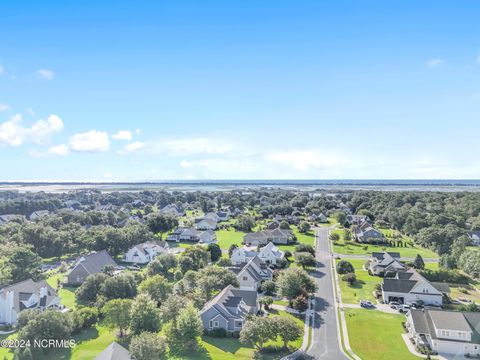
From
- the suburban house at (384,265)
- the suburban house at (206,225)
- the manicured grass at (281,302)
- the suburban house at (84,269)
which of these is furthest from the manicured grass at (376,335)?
the suburban house at (206,225)

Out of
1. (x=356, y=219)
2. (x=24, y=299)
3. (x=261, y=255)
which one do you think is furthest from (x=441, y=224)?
(x=24, y=299)

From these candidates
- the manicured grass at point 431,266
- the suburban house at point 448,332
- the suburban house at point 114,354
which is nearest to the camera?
the suburban house at point 114,354

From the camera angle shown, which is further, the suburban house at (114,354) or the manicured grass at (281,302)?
the manicured grass at (281,302)

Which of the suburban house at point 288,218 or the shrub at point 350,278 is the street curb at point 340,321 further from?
the suburban house at point 288,218

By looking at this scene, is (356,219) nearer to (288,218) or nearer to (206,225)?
(288,218)

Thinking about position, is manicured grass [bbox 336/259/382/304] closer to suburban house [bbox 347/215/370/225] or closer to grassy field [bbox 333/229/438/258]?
grassy field [bbox 333/229/438/258]

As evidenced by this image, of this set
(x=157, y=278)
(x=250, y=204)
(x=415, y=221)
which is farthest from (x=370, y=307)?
(x=250, y=204)

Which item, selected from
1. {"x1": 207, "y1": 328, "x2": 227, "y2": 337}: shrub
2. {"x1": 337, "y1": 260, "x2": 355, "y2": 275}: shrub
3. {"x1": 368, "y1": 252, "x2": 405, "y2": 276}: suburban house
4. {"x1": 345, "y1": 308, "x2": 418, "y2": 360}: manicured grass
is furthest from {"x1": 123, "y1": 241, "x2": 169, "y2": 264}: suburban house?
{"x1": 368, "y1": 252, "x2": 405, "y2": 276}: suburban house

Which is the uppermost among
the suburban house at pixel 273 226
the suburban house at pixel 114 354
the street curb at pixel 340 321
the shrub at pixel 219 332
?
the suburban house at pixel 114 354
